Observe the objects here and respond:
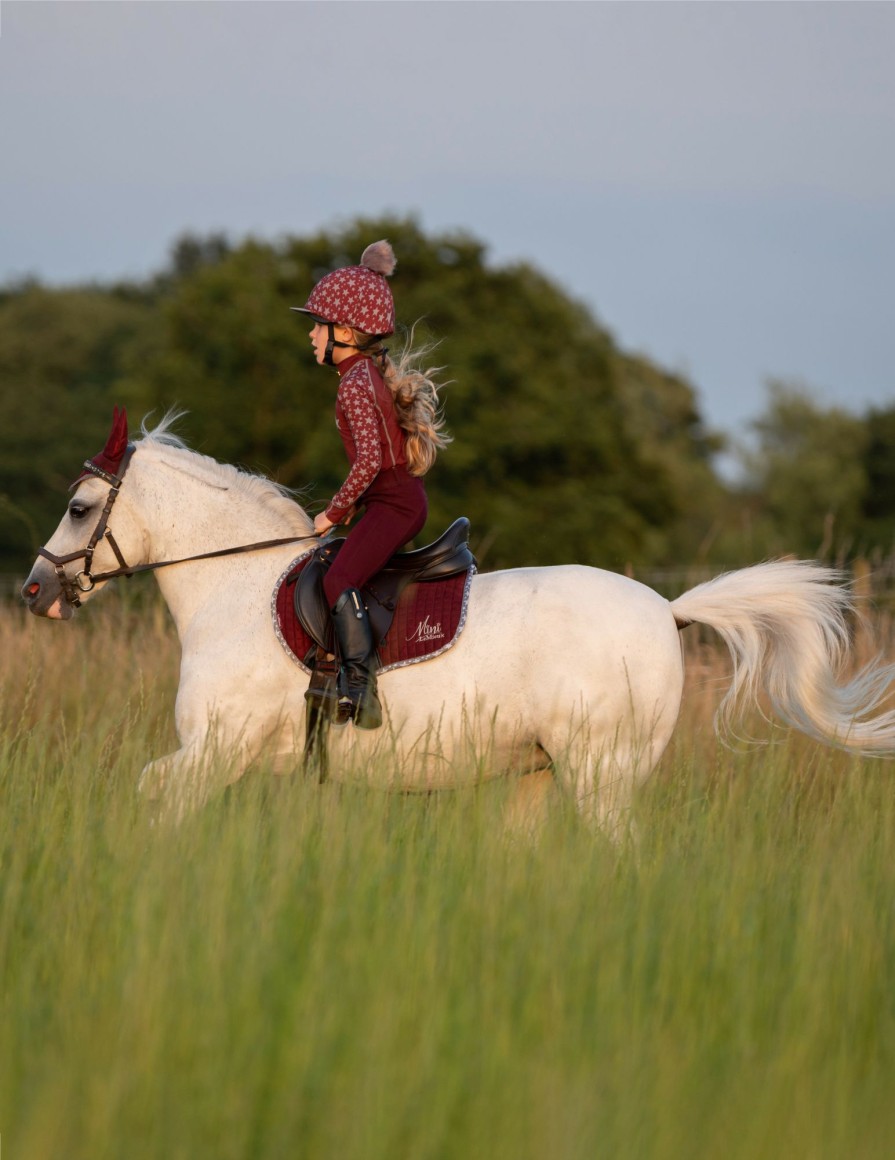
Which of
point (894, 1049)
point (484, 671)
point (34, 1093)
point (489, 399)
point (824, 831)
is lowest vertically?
point (34, 1093)

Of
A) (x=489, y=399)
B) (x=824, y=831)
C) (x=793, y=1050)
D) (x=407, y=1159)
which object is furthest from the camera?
(x=489, y=399)

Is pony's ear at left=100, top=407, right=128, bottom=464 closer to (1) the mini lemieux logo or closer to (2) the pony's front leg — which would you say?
(2) the pony's front leg

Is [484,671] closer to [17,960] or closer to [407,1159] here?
[17,960]

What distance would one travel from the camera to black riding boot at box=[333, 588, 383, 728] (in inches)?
209

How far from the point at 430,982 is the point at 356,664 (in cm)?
225

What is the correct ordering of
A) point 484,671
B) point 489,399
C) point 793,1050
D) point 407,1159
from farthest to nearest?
point 489,399
point 484,671
point 793,1050
point 407,1159

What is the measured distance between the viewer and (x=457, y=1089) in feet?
9.20

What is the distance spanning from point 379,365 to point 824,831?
2.56 metres

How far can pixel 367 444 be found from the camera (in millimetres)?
5496

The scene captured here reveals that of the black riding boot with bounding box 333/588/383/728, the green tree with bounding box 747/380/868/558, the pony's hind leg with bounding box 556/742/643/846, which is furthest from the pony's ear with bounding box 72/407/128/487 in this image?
the green tree with bounding box 747/380/868/558

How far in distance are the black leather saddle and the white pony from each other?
0.17m

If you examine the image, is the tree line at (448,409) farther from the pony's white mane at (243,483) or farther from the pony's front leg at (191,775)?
the pony's front leg at (191,775)

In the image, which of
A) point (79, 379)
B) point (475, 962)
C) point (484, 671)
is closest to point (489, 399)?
point (79, 379)

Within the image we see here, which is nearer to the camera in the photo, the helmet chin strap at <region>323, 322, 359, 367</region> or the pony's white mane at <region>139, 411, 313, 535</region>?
the helmet chin strap at <region>323, 322, 359, 367</region>
